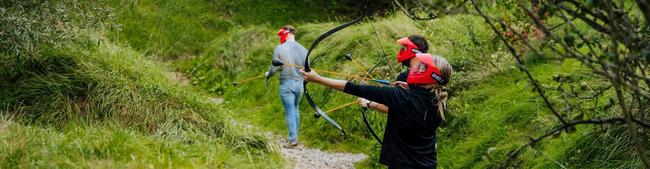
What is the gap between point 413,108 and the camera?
5.16m

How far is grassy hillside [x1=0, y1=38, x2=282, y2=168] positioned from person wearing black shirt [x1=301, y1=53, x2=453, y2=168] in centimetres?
132

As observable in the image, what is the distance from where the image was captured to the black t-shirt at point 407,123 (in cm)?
516

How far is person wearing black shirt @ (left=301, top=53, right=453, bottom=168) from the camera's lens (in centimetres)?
516

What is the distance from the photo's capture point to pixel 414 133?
208 inches

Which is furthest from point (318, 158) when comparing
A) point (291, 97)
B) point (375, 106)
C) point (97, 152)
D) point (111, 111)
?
point (97, 152)

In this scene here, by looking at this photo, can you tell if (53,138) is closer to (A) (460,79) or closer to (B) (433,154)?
(B) (433,154)

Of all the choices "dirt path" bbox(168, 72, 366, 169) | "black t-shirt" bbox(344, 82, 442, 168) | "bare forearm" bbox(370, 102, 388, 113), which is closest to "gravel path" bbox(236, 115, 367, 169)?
"dirt path" bbox(168, 72, 366, 169)

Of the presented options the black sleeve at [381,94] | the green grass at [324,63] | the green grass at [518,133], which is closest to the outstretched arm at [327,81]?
the black sleeve at [381,94]

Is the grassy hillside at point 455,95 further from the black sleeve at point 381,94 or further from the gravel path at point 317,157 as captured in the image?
the black sleeve at point 381,94

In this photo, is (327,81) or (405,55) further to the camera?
(405,55)

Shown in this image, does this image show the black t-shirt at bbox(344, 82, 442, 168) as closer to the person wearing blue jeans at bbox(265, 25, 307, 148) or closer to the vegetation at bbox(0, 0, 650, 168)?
the vegetation at bbox(0, 0, 650, 168)

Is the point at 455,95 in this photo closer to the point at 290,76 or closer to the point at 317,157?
the point at 317,157

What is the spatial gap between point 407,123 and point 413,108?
4.1 inches

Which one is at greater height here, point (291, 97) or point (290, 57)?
point (290, 57)
